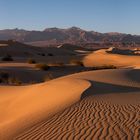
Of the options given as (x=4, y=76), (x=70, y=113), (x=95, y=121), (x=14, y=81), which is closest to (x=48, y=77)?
(x=4, y=76)

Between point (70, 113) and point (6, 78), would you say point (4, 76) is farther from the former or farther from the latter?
point (70, 113)

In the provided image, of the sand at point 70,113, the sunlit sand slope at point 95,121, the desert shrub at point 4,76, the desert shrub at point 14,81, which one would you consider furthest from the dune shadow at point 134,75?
the desert shrub at point 4,76

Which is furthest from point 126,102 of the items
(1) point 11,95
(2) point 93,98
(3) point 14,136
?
(1) point 11,95

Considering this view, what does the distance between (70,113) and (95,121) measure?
4.40 feet

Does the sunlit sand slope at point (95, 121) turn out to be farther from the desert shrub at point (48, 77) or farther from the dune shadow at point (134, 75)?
the desert shrub at point (48, 77)

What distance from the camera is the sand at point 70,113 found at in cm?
869

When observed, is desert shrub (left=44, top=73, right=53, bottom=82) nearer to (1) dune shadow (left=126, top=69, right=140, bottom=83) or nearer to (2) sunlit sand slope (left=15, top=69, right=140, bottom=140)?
(1) dune shadow (left=126, top=69, right=140, bottom=83)

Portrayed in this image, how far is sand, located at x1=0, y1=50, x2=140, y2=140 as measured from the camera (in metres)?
8.69

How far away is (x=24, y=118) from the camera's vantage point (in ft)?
37.6

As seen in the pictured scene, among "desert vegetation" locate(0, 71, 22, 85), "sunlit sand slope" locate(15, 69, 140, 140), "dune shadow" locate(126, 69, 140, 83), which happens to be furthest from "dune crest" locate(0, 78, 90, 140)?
"desert vegetation" locate(0, 71, 22, 85)

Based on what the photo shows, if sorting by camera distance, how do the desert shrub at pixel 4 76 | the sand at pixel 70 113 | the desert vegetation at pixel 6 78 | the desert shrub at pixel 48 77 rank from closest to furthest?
the sand at pixel 70 113
the desert vegetation at pixel 6 78
the desert shrub at pixel 48 77
the desert shrub at pixel 4 76

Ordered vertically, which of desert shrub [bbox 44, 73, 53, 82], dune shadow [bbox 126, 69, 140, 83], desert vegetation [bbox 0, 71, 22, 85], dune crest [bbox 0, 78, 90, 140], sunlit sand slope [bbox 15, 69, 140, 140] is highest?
sunlit sand slope [bbox 15, 69, 140, 140]

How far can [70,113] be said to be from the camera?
1082 cm

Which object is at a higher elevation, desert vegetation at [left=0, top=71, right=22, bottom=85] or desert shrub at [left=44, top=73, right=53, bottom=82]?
desert vegetation at [left=0, top=71, right=22, bottom=85]
